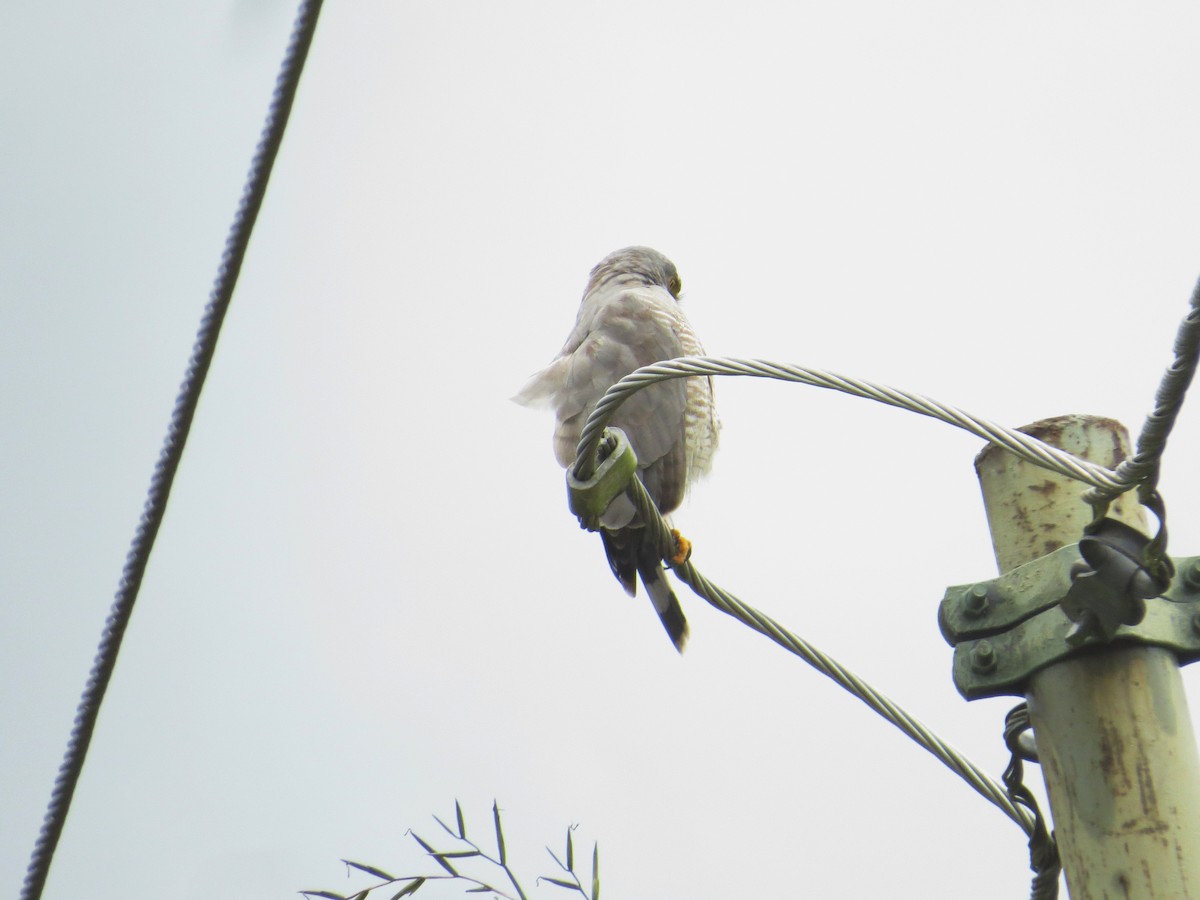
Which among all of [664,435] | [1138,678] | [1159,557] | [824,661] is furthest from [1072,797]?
[664,435]

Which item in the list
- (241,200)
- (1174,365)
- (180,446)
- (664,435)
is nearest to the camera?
(1174,365)

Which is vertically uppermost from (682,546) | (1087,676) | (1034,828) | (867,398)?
(682,546)

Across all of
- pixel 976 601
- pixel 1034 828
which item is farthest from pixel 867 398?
pixel 1034 828

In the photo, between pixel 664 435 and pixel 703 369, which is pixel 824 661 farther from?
pixel 664 435

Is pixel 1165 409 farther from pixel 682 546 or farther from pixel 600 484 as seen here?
pixel 682 546

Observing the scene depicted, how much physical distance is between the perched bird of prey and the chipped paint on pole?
183 centimetres

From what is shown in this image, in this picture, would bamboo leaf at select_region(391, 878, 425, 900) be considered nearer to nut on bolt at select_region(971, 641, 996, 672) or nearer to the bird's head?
nut on bolt at select_region(971, 641, 996, 672)

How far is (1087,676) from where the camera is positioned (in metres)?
1.48

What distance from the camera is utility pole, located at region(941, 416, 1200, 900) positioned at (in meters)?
1.38

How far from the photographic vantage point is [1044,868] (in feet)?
5.35

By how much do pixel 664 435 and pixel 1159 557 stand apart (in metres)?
2.54

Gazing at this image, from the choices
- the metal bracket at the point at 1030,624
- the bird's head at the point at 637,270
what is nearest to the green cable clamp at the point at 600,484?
the metal bracket at the point at 1030,624

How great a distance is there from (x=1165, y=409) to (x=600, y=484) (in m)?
0.87

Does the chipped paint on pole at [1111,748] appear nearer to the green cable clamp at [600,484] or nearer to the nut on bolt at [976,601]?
the nut on bolt at [976,601]
